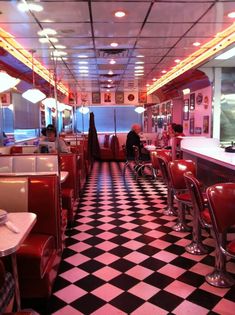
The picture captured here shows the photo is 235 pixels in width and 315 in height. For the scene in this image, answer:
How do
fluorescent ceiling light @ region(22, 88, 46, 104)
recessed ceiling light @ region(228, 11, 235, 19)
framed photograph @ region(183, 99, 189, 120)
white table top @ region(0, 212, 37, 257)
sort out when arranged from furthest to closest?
framed photograph @ region(183, 99, 189, 120) < fluorescent ceiling light @ region(22, 88, 46, 104) < recessed ceiling light @ region(228, 11, 235, 19) < white table top @ region(0, 212, 37, 257)

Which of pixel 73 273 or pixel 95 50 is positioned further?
pixel 95 50

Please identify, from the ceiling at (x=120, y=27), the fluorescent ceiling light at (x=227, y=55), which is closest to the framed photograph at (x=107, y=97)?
the ceiling at (x=120, y=27)

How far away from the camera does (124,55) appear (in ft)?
22.1

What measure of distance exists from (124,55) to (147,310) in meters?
5.38

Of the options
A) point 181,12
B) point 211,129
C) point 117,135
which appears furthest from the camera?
point 117,135

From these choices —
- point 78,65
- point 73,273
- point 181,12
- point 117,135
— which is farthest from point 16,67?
point 117,135

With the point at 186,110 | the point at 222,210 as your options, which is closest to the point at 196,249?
the point at 222,210

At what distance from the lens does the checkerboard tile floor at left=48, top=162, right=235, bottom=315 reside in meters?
2.60

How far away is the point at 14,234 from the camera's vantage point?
2.00m

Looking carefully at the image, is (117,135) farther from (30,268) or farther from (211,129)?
(30,268)

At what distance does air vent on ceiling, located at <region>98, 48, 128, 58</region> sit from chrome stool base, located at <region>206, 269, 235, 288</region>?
4628 mm

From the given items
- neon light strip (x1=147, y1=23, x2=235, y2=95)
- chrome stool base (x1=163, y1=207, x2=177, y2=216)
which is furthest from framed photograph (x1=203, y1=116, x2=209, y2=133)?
chrome stool base (x1=163, y1=207, x2=177, y2=216)

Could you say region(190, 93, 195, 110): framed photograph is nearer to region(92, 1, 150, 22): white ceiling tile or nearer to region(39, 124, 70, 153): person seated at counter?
region(39, 124, 70, 153): person seated at counter

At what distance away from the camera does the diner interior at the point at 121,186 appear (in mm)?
2566
